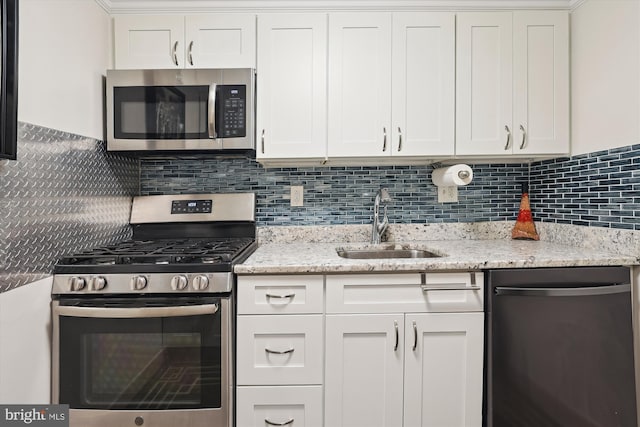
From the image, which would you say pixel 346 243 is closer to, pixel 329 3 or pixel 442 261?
pixel 442 261

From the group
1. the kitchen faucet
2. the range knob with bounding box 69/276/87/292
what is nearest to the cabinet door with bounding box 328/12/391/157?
the kitchen faucet

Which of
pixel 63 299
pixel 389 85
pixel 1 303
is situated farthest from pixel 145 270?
pixel 389 85

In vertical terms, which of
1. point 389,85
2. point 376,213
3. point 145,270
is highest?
point 389,85

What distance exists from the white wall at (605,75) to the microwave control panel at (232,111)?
167 cm

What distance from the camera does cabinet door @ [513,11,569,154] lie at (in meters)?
1.97

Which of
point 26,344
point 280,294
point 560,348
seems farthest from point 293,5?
point 560,348

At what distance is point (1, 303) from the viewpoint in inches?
49.9

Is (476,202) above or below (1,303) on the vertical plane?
above

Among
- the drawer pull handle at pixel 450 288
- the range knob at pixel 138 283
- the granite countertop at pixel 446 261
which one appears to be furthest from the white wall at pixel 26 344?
the drawer pull handle at pixel 450 288

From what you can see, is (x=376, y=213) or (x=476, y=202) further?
(x=476, y=202)

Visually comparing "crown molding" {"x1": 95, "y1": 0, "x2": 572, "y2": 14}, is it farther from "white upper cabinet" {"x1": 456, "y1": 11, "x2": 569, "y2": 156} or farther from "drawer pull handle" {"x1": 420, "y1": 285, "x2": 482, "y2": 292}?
"drawer pull handle" {"x1": 420, "y1": 285, "x2": 482, "y2": 292}

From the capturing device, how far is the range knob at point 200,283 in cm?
152

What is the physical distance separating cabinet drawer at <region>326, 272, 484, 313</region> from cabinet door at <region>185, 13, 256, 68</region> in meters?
1.19

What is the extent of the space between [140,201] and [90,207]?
44 cm
